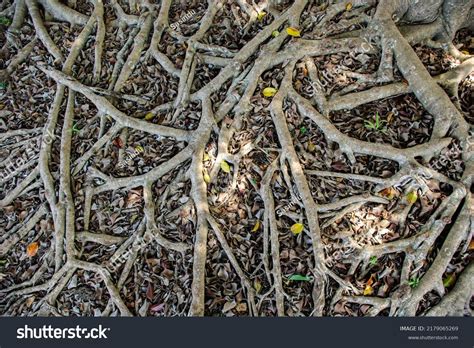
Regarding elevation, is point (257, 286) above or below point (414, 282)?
above

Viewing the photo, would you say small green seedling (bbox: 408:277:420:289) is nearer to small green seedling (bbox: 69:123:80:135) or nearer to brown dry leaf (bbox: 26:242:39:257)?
brown dry leaf (bbox: 26:242:39:257)

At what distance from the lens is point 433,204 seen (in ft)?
11.8

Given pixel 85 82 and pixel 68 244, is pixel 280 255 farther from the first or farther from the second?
pixel 85 82

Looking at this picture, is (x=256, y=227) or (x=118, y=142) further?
(x=118, y=142)

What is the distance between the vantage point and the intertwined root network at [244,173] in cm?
346

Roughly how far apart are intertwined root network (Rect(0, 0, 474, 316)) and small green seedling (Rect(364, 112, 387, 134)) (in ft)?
0.07

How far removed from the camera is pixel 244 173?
12.6 feet

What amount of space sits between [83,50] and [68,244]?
7.84ft

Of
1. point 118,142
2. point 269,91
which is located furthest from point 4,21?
point 269,91

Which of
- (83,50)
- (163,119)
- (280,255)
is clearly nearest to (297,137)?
(280,255)

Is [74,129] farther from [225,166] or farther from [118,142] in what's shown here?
[225,166]

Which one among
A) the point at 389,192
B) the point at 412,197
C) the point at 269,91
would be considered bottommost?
the point at 412,197

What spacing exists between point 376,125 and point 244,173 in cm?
133

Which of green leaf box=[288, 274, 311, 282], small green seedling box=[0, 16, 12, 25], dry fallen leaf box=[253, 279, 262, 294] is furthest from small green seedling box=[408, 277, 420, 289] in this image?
small green seedling box=[0, 16, 12, 25]
